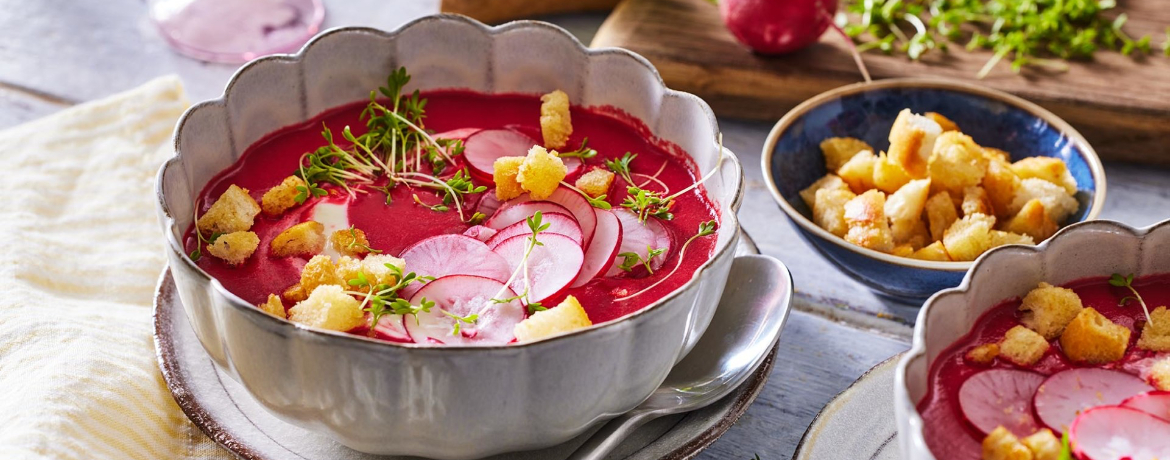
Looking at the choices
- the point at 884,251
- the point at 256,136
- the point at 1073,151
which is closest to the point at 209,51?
the point at 256,136

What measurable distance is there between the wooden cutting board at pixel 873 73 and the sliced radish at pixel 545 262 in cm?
100

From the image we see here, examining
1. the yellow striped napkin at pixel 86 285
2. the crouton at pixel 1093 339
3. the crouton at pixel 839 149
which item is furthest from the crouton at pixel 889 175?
the yellow striped napkin at pixel 86 285

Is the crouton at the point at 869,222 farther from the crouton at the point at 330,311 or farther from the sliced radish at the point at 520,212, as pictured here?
the crouton at the point at 330,311

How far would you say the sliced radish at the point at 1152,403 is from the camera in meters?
1.32

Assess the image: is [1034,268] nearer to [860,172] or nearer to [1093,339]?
[1093,339]

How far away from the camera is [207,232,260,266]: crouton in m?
1.60

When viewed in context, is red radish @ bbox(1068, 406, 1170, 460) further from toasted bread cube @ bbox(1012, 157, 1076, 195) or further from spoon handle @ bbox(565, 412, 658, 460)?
toasted bread cube @ bbox(1012, 157, 1076, 195)

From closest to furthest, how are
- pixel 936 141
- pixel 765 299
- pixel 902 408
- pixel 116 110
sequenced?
pixel 902 408, pixel 765 299, pixel 936 141, pixel 116 110

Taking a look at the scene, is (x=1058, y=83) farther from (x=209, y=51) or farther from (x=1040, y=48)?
(x=209, y=51)

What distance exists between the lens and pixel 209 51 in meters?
2.70

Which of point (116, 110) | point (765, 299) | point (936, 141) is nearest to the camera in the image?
point (765, 299)

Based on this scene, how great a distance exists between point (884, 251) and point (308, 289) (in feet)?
3.19

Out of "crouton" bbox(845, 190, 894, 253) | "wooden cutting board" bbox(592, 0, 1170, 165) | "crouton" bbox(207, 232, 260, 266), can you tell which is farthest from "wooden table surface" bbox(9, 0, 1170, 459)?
"crouton" bbox(207, 232, 260, 266)

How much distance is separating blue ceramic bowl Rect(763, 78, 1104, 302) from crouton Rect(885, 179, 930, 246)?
11 centimetres
